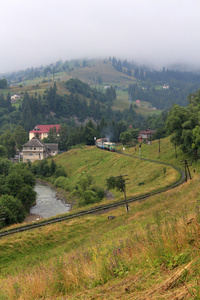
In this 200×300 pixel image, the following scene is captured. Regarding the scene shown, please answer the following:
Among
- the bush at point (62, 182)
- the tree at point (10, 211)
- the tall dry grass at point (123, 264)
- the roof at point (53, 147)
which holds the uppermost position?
the tall dry grass at point (123, 264)

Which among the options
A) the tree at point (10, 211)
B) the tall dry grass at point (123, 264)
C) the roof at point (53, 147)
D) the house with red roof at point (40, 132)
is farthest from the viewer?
the house with red roof at point (40, 132)

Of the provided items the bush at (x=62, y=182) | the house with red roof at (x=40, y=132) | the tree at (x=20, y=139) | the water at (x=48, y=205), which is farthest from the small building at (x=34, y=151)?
the house with red roof at (x=40, y=132)

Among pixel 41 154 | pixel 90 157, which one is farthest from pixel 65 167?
pixel 41 154

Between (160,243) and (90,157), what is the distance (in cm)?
7509

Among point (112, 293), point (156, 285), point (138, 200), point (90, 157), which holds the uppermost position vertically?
point (156, 285)

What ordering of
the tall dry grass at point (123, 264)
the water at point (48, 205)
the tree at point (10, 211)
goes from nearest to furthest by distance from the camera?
the tall dry grass at point (123, 264)
the tree at point (10, 211)
the water at point (48, 205)

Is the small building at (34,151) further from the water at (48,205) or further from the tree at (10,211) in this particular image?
the tree at (10,211)

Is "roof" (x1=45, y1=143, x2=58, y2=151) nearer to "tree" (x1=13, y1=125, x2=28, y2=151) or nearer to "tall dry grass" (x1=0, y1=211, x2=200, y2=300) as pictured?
"tree" (x1=13, y1=125, x2=28, y2=151)

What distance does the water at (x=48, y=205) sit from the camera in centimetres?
4712

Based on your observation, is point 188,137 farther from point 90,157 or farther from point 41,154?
point 41,154

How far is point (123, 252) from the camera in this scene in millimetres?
7848

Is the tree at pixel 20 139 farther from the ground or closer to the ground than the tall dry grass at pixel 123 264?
closer to the ground

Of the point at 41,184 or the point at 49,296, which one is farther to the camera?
the point at 41,184

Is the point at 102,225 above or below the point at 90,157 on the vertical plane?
above
